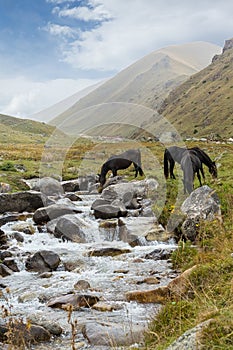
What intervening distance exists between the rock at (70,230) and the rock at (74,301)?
7.03 m

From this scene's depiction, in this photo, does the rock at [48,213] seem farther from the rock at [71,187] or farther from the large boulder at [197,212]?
the rock at [71,187]

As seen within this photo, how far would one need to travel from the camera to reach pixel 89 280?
12.9 m

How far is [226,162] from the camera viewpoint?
31.2 m

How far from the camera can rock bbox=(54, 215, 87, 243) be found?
17.9 meters

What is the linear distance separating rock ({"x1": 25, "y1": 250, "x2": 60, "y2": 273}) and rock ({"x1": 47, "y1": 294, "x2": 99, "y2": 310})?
328 centimetres

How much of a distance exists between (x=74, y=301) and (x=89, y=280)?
2.41 m

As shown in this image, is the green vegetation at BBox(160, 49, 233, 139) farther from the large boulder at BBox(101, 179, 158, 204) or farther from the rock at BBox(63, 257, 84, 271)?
the rock at BBox(63, 257, 84, 271)

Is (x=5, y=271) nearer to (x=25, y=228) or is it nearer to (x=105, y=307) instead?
(x=105, y=307)

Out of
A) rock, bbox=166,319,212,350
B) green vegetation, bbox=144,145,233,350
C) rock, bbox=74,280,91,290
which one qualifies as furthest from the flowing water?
rock, bbox=166,319,212,350

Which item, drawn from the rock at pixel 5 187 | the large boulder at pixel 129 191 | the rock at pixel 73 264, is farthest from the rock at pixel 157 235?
the rock at pixel 5 187

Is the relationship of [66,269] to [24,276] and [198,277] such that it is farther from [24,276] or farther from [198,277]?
[198,277]

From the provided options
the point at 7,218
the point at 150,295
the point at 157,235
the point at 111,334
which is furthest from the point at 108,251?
the point at 111,334

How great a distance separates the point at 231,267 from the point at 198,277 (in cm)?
74

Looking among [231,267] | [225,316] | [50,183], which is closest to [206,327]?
[225,316]
